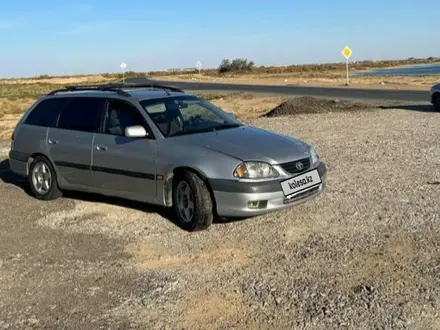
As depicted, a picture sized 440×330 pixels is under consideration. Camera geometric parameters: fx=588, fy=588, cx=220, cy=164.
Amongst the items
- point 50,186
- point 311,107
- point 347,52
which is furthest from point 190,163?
point 347,52

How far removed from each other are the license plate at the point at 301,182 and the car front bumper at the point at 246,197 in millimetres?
68

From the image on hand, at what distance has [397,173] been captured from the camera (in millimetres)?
A: 8758

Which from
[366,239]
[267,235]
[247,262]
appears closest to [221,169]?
[267,235]

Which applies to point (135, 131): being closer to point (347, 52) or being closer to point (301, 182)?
point (301, 182)

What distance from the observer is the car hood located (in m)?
6.38

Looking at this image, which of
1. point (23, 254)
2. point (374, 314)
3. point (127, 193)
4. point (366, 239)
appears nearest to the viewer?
point (374, 314)

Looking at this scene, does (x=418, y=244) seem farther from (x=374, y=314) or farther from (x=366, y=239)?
(x=374, y=314)

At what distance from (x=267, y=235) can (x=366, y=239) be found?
1.01 meters

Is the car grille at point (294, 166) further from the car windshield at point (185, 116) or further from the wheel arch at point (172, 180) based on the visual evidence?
the car windshield at point (185, 116)

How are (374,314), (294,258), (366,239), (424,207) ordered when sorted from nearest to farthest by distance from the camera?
(374,314)
(294,258)
(366,239)
(424,207)

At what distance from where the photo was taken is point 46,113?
28.3 feet

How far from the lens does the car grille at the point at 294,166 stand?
641cm

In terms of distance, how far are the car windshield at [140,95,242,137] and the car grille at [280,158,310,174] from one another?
4.05 ft

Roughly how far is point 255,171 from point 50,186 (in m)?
3.51
